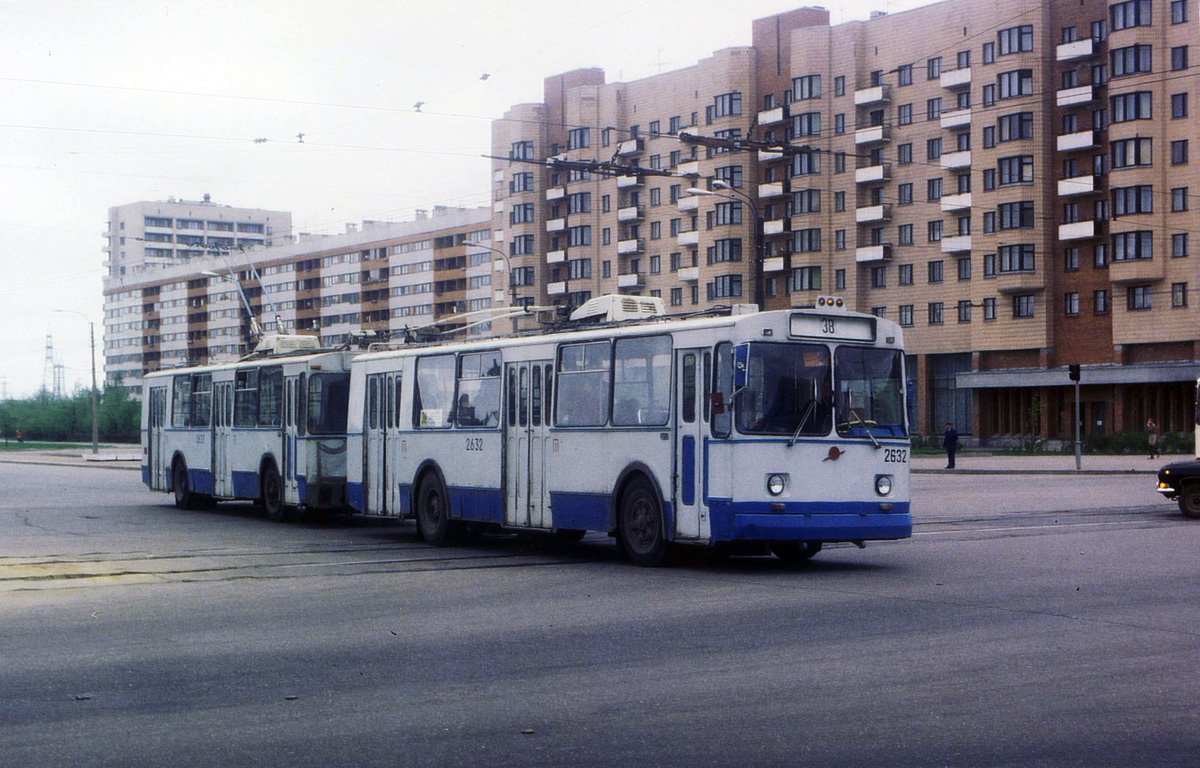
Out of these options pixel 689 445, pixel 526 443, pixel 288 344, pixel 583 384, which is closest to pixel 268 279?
pixel 288 344

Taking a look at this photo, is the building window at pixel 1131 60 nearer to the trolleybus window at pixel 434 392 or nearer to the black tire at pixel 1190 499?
the black tire at pixel 1190 499

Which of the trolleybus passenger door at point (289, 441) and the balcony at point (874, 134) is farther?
the balcony at point (874, 134)

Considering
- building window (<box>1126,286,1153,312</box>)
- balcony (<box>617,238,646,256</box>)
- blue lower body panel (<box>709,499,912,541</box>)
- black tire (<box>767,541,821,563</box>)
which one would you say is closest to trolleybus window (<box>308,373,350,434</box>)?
black tire (<box>767,541,821,563</box>)

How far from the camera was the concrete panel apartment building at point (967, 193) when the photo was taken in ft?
228

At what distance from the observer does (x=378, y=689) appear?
812 cm

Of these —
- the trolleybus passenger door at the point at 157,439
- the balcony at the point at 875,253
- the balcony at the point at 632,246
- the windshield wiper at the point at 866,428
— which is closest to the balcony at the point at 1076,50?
the balcony at the point at 875,253

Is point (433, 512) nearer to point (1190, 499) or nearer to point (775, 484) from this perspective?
point (775, 484)

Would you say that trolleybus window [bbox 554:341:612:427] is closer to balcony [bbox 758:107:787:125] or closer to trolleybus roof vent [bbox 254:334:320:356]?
trolleybus roof vent [bbox 254:334:320:356]

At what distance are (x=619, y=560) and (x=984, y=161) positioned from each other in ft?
213

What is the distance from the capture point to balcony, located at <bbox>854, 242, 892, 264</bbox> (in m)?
82.9

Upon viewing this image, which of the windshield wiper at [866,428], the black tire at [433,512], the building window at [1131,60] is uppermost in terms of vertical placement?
the building window at [1131,60]

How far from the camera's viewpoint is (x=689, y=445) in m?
14.9

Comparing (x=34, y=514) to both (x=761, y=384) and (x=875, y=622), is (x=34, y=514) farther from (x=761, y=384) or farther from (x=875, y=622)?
(x=875, y=622)

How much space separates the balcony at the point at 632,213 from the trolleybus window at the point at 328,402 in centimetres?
7571
